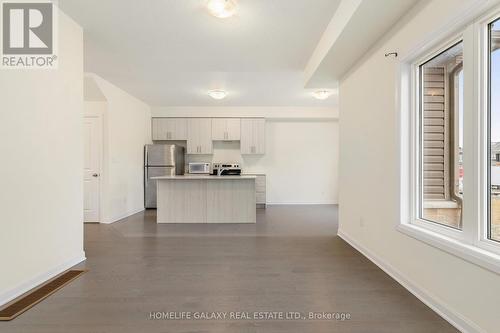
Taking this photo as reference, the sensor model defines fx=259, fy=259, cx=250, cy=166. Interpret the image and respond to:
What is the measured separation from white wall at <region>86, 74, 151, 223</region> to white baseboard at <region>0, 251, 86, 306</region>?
219cm

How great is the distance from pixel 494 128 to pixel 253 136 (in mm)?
5528

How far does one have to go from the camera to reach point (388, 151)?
8.50ft

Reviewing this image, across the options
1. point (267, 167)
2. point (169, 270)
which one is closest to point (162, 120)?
point (267, 167)

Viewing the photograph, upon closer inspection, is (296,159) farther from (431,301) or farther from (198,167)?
(431,301)

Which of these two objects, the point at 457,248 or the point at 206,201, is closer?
the point at 457,248

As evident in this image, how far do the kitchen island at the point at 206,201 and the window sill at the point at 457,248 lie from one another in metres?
3.13

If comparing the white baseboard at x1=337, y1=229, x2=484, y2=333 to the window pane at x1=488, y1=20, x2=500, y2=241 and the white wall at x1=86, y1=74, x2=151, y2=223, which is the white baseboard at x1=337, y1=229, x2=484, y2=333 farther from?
the white wall at x1=86, y1=74, x2=151, y2=223

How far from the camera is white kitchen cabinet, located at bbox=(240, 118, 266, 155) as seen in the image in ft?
22.7

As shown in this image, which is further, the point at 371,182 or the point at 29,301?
the point at 371,182

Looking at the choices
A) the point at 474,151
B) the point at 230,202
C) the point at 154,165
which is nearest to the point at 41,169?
the point at 230,202

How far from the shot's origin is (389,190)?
2590 mm

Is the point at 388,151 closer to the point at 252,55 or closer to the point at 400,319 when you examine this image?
the point at 400,319

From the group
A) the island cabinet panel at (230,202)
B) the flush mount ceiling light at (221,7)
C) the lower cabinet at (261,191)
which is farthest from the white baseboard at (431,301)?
the lower cabinet at (261,191)

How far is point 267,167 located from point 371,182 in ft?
14.6
